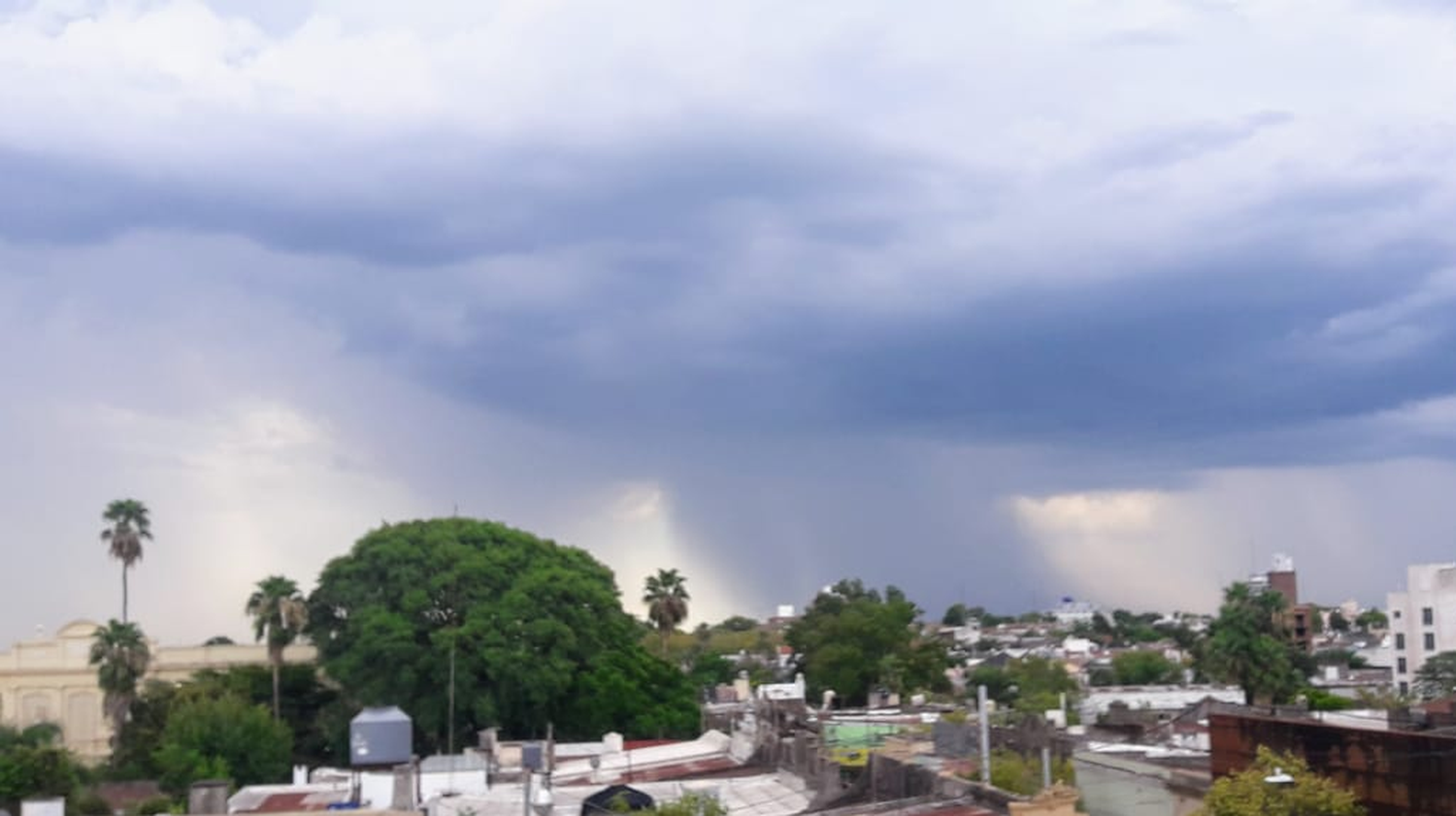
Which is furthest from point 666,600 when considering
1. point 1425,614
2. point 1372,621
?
point 1372,621

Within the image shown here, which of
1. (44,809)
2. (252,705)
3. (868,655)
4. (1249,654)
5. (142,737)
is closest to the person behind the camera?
(44,809)

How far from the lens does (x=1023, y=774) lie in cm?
3266

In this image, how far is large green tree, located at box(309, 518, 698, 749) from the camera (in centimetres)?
6712

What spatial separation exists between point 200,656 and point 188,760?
3280 centimetres

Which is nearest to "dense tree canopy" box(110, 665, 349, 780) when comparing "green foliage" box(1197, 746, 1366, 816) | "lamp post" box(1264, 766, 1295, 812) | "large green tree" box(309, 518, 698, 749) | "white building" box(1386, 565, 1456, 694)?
"large green tree" box(309, 518, 698, 749)

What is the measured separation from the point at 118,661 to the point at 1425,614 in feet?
242

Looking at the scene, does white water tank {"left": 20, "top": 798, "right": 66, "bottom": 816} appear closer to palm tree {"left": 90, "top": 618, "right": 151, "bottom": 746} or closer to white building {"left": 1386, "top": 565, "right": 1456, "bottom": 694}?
palm tree {"left": 90, "top": 618, "right": 151, "bottom": 746}

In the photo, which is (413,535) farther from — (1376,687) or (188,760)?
(1376,687)

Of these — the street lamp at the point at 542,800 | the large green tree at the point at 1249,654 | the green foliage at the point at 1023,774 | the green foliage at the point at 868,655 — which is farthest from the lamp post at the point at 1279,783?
the green foliage at the point at 868,655

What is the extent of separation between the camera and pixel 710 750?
4794 cm

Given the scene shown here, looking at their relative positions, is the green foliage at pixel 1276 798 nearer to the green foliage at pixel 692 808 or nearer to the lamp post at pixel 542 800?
the green foliage at pixel 692 808

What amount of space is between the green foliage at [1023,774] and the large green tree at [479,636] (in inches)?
1375

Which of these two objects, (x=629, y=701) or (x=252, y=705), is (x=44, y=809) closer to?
(x=629, y=701)

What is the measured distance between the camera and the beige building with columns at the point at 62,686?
85812 mm
